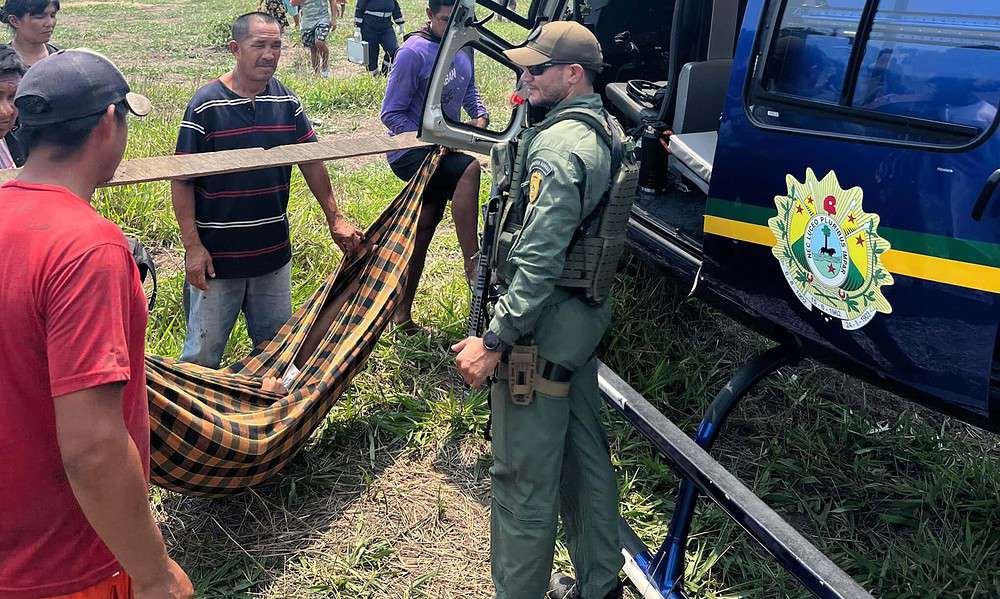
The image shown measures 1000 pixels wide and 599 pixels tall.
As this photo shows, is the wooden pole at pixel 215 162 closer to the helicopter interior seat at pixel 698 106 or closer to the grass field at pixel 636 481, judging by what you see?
the grass field at pixel 636 481

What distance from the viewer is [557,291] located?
269cm

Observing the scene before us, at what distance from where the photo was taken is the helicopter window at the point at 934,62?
2.12 m

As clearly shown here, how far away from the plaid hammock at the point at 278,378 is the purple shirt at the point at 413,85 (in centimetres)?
62

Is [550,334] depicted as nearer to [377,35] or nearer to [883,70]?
[883,70]

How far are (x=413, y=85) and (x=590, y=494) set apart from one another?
8.26ft

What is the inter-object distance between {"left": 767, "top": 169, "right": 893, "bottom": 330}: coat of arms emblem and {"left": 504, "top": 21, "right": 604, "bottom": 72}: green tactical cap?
0.75 m

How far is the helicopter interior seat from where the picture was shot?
4031 millimetres

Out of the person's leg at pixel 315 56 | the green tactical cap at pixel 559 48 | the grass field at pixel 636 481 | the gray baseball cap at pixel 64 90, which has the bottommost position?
the person's leg at pixel 315 56

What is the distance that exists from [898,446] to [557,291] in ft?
6.70

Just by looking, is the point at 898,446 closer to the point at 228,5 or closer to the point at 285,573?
the point at 285,573

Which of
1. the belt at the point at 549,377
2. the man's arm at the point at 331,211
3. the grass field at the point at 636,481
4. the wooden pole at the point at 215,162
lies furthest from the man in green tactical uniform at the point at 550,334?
the man's arm at the point at 331,211

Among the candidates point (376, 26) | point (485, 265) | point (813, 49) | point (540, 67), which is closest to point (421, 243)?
point (485, 265)

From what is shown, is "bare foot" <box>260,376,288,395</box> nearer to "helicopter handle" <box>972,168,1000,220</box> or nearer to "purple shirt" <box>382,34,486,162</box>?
"purple shirt" <box>382,34,486,162</box>

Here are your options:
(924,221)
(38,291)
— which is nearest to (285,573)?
(38,291)
